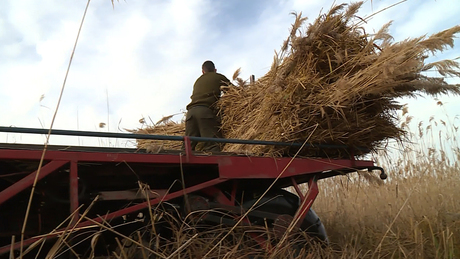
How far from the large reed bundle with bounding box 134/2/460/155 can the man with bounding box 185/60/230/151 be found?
2.36ft

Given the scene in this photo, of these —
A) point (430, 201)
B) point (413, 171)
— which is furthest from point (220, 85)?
point (413, 171)

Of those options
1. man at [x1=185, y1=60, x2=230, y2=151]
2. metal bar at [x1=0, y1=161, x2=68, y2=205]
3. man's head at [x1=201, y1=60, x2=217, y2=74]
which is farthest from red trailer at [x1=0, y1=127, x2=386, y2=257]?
man's head at [x1=201, y1=60, x2=217, y2=74]

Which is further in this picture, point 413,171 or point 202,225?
point 413,171

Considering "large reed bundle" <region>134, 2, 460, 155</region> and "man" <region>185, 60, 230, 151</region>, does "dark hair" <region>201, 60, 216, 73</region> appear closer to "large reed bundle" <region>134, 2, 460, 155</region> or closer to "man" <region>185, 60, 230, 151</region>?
"man" <region>185, 60, 230, 151</region>

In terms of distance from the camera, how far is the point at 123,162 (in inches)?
105

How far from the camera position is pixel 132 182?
3.17 meters

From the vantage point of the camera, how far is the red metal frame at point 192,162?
2.32m

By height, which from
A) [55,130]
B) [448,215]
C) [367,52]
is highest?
[367,52]

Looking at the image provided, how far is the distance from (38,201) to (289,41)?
242 cm

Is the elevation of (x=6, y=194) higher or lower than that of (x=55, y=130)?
lower

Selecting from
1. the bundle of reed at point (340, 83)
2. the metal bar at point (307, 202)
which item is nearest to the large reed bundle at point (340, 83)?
the bundle of reed at point (340, 83)

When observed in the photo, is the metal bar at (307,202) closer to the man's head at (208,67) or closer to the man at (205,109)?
the man at (205,109)

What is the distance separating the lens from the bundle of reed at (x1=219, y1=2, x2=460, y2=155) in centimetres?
299

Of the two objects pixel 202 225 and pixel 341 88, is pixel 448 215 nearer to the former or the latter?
pixel 341 88
